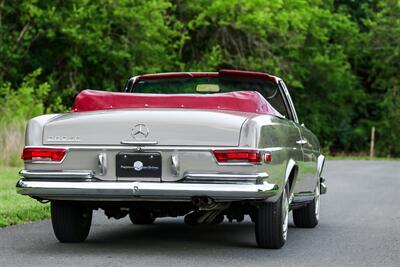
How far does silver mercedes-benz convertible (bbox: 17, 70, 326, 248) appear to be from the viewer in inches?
305

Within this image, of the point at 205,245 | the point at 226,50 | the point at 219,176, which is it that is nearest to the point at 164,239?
the point at 205,245

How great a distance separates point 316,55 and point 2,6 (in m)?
15.3

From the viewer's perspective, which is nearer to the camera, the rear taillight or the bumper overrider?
the bumper overrider

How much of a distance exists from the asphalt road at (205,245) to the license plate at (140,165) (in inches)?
25.4

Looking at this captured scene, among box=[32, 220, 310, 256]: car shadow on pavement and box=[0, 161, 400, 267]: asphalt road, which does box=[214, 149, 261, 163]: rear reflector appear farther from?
box=[32, 220, 310, 256]: car shadow on pavement

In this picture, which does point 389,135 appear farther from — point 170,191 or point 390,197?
point 170,191

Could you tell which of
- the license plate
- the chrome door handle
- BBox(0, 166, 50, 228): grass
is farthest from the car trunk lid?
BBox(0, 166, 50, 228): grass

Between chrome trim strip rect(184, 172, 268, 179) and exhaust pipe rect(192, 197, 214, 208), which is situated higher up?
chrome trim strip rect(184, 172, 268, 179)

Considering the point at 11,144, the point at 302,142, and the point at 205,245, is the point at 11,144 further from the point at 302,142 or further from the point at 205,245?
the point at 205,245

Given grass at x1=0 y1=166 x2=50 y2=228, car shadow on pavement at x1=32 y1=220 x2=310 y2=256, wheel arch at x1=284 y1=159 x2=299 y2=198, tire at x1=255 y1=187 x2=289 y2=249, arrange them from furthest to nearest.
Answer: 1. grass at x1=0 y1=166 x2=50 y2=228
2. wheel arch at x1=284 y1=159 x2=299 y2=198
3. car shadow on pavement at x1=32 y1=220 x2=310 y2=256
4. tire at x1=255 y1=187 x2=289 y2=249

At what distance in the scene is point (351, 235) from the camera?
1000 cm

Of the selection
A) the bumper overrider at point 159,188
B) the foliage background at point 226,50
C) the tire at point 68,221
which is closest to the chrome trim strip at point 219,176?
the bumper overrider at point 159,188

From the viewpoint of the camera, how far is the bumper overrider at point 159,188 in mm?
7691

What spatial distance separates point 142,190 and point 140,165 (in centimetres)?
20
